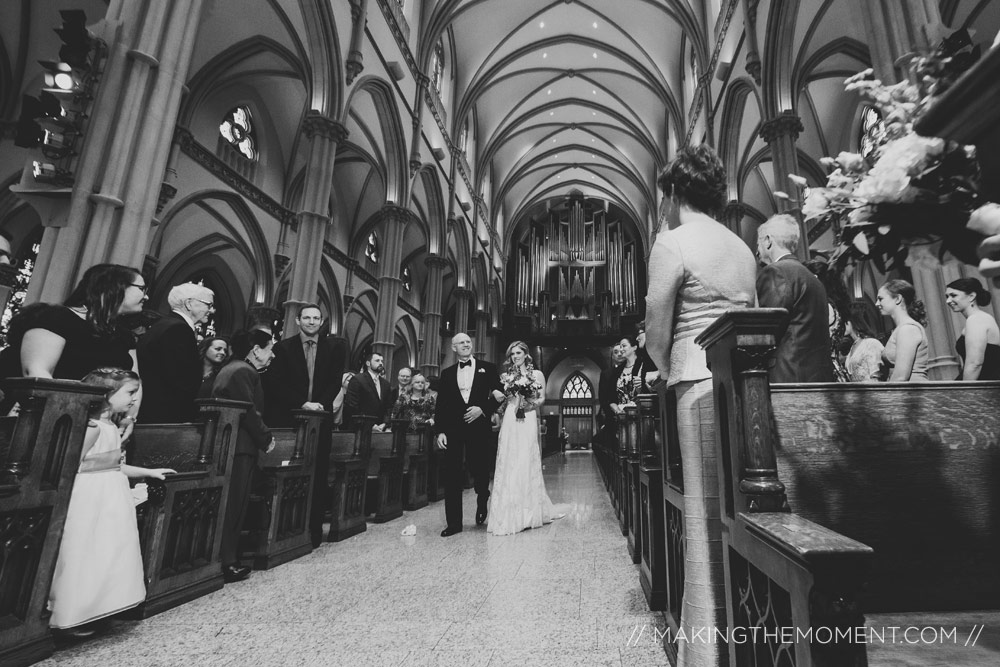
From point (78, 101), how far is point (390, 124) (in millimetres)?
7714

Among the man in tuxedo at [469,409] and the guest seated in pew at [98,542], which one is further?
the man in tuxedo at [469,409]

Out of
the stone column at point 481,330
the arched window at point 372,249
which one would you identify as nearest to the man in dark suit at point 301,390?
the arched window at point 372,249

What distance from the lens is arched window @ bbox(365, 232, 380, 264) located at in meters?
17.4

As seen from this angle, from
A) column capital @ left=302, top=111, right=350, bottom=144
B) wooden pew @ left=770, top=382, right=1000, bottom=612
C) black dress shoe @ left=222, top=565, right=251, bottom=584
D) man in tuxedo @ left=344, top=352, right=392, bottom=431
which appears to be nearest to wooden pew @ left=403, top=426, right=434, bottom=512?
man in tuxedo @ left=344, top=352, right=392, bottom=431

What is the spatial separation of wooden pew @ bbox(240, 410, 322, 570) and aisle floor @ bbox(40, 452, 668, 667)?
0.12 meters

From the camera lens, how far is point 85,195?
4590 millimetres

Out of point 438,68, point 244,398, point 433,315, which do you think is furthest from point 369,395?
point 438,68

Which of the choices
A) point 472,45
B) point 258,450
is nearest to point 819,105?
point 472,45

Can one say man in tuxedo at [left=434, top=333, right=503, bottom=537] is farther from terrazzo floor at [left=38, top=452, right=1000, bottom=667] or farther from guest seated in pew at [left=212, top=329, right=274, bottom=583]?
guest seated in pew at [left=212, top=329, right=274, bottom=583]

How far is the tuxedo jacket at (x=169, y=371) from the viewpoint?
2.71 meters

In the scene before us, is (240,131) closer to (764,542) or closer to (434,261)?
(434,261)

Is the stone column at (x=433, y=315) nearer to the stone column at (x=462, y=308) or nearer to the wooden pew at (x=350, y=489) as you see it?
the stone column at (x=462, y=308)

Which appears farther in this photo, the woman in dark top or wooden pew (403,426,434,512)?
wooden pew (403,426,434,512)

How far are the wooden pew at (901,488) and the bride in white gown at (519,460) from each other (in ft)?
9.04
